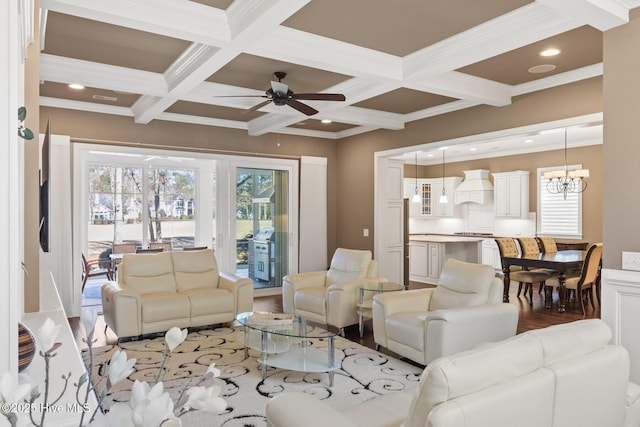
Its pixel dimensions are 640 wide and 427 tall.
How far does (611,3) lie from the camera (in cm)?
277

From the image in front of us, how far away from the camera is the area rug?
125 inches

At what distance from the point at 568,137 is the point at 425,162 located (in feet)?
11.8

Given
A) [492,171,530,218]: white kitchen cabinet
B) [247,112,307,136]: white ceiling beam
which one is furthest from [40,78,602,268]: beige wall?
[492,171,530,218]: white kitchen cabinet

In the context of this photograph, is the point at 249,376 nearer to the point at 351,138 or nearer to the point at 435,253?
the point at 351,138

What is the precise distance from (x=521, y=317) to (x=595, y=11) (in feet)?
14.0

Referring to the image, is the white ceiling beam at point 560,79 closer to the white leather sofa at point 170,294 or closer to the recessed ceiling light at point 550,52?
the recessed ceiling light at point 550,52

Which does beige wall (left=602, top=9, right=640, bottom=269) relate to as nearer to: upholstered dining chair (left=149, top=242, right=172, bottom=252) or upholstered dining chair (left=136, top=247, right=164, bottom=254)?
upholstered dining chair (left=136, top=247, right=164, bottom=254)

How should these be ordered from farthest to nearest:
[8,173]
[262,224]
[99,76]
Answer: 1. [262,224]
2. [99,76]
3. [8,173]

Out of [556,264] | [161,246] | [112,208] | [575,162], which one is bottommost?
[556,264]

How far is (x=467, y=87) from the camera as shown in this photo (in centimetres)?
482

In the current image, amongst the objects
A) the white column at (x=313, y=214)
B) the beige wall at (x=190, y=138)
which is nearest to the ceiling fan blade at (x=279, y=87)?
the beige wall at (x=190, y=138)

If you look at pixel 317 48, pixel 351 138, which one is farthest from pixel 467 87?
pixel 351 138

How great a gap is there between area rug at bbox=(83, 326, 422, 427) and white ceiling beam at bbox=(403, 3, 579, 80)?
269 centimetres

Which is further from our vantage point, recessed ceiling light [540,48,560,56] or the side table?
the side table
